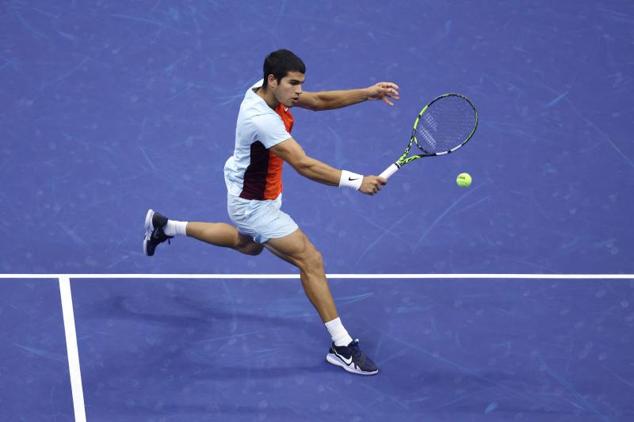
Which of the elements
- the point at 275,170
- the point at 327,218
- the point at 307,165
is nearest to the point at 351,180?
the point at 307,165

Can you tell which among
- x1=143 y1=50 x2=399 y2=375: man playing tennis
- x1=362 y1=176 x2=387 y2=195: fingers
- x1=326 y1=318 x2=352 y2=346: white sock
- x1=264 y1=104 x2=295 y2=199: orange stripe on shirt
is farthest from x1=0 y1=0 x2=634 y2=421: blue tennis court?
x1=362 y1=176 x2=387 y2=195: fingers

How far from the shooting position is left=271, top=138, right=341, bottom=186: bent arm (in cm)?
632

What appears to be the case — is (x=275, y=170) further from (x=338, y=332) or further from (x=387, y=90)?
(x=338, y=332)

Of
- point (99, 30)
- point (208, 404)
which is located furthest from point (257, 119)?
point (99, 30)

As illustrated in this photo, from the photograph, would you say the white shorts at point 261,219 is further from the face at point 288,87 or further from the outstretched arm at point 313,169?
the face at point 288,87

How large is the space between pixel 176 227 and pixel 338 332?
1400mm

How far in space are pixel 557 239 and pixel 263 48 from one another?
313 cm

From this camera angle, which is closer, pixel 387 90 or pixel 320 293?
pixel 320 293

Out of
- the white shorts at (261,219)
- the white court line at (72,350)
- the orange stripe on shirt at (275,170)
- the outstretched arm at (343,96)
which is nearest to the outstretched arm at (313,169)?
the orange stripe on shirt at (275,170)

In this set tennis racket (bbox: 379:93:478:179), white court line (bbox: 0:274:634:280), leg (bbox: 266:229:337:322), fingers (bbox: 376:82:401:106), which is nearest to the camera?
leg (bbox: 266:229:337:322)

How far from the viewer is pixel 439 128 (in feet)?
23.6

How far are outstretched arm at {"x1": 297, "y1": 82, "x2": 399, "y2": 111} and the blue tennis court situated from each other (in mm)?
1219

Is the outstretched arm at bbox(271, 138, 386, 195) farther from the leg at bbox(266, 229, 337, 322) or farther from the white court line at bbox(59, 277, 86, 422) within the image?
the white court line at bbox(59, 277, 86, 422)

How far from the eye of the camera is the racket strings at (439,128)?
7.15 meters
